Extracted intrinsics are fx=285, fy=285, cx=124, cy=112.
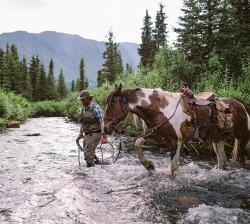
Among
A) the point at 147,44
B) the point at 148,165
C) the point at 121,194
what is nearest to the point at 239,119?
the point at 148,165

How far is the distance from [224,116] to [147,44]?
53.0 metres

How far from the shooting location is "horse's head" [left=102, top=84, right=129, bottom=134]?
664 cm

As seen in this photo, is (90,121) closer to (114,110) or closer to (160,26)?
(114,110)

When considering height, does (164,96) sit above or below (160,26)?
below

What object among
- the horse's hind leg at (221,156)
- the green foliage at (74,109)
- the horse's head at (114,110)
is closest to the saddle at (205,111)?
the horse's hind leg at (221,156)

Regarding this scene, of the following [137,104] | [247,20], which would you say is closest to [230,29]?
[247,20]

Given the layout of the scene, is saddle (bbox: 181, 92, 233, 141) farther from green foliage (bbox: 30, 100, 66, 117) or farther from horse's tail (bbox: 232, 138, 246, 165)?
green foliage (bbox: 30, 100, 66, 117)

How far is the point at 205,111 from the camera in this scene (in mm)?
7336

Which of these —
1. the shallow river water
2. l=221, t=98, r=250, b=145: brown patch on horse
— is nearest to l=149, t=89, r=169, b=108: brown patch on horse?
the shallow river water

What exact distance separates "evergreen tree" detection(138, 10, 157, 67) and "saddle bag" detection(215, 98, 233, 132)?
151 ft

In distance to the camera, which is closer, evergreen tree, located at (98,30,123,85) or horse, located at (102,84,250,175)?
horse, located at (102,84,250,175)

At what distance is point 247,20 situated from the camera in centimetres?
1953

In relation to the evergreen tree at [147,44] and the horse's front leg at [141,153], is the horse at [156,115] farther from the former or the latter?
the evergreen tree at [147,44]

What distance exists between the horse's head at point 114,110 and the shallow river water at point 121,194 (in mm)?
1532
